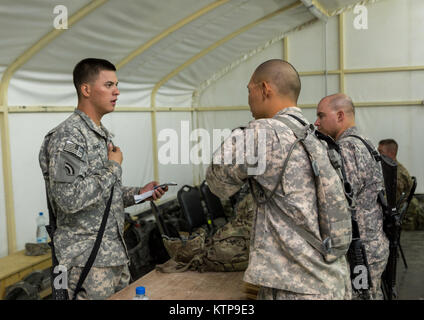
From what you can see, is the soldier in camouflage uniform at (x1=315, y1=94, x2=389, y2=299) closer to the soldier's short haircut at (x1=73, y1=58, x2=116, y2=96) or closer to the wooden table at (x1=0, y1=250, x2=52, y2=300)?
the soldier's short haircut at (x1=73, y1=58, x2=116, y2=96)

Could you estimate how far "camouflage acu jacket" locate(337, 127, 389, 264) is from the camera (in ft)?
Answer: 9.23

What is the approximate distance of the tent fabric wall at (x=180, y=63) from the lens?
12.8 ft

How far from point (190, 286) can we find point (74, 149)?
971 millimetres

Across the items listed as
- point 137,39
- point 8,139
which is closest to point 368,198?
point 8,139

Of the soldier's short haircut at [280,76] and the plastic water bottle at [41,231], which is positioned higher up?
the soldier's short haircut at [280,76]

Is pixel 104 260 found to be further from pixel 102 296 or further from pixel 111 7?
pixel 111 7

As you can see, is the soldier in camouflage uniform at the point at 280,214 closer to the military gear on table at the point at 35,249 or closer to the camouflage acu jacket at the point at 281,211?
the camouflage acu jacket at the point at 281,211

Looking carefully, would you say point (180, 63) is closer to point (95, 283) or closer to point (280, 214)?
point (95, 283)

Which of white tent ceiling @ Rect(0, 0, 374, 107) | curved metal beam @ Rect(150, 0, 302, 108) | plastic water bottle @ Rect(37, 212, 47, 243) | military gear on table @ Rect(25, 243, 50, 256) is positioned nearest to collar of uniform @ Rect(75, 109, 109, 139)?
white tent ceiling @ Rect(0, 0, 374, 107)

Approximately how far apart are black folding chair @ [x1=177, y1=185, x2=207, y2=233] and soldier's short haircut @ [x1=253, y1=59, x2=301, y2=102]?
2641 mm

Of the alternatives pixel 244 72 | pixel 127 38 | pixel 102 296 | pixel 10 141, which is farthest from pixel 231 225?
pixel 244 72

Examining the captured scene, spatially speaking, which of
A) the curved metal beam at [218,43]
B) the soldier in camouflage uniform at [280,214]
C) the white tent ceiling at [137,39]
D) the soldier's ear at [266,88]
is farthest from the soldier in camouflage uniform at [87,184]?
the curved metal beam at [218,43]

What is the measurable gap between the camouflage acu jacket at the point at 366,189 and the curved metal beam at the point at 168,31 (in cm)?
262
